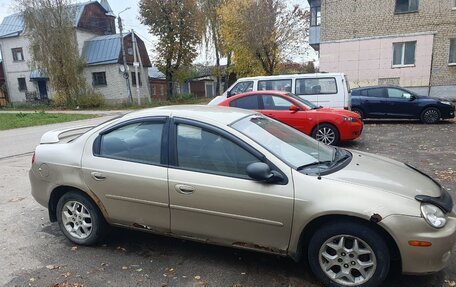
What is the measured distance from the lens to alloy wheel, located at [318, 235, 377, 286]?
282cm

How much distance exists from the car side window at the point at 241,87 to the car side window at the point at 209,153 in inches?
328

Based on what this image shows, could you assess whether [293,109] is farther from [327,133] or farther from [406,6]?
[406,6]

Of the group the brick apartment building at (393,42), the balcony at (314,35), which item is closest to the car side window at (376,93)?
the brick apartment building at (393,42)

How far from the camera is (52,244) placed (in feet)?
13.0

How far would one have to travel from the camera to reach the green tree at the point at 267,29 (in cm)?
2342

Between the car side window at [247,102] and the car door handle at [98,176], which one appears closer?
the car door handle at [98,176]

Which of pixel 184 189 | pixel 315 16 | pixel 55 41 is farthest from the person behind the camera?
pixel 55 41

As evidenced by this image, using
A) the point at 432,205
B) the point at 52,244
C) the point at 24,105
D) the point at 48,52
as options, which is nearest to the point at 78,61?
the point at 48,52

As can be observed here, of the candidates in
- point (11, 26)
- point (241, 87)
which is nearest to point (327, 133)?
point (241, 87)

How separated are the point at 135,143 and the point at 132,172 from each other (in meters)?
0.32

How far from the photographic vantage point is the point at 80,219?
3.88 m

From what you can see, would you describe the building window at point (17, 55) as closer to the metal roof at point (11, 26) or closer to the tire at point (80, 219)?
the metal roof at point (11, 26)

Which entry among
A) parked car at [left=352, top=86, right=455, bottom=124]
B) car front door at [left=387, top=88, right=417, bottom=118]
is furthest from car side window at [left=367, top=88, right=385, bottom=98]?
car front door at [left=387, top=88, right=417, bottom=118]

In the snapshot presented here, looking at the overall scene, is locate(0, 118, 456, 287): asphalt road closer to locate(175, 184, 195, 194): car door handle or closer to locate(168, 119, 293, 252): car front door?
locate(168, 119, 293, 252): car front door
